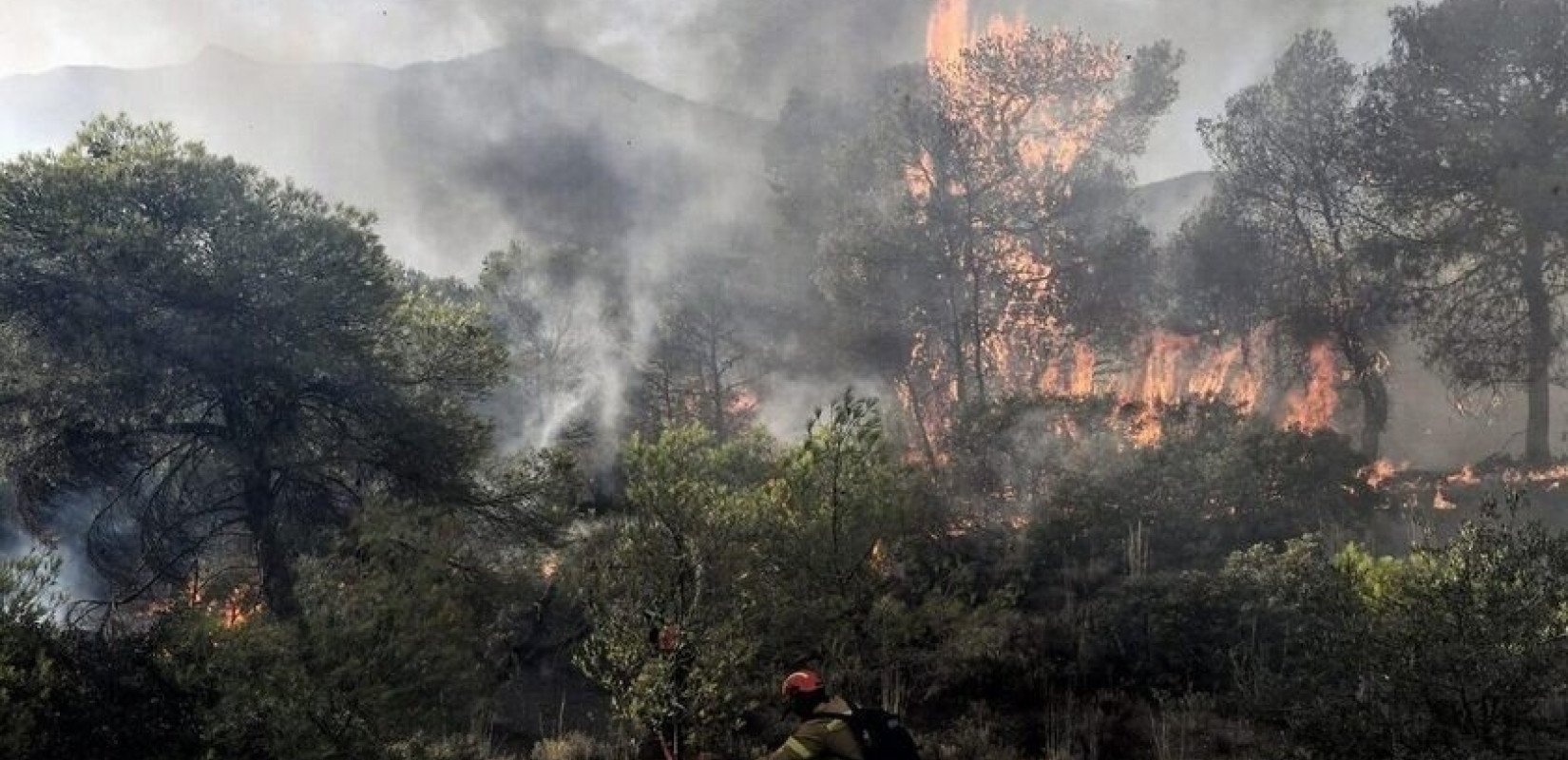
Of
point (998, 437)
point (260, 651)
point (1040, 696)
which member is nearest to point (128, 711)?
point (260, 651)

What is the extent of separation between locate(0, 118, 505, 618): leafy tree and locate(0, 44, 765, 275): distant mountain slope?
64.4 metres

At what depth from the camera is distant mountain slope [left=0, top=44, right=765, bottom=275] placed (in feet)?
359

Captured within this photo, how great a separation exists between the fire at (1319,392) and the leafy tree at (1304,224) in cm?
106

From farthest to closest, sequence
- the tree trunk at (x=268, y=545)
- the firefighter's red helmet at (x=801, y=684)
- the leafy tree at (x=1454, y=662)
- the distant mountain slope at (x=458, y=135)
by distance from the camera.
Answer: the distant mountain slope at (x=458, y=135)
the tree trunk at (x=268, y=545)
the leafy tree at (x=1454, y=662)
the firefighter's red helmet at (x=801, y=684)

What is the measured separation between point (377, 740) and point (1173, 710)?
12.1 meters

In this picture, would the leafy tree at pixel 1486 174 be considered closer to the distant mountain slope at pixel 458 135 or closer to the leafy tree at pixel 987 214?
the leafy tree at pixel 987 214

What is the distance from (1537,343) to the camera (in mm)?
27047

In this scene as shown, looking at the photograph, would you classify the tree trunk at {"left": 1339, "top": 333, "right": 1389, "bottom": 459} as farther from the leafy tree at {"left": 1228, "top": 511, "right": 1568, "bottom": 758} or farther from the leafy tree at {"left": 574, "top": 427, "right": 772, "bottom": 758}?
the leafy tree at {"left": 574, "top": 427, "right": 772, "bottom": 758}

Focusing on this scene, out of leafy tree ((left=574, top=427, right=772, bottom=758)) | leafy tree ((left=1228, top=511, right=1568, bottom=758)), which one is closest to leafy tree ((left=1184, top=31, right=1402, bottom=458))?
leafy tree ((left=1228, top=511, right=1568, bottom=758))

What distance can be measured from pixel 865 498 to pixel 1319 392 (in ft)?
94.0

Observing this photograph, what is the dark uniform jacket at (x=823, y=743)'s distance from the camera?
5785 mm

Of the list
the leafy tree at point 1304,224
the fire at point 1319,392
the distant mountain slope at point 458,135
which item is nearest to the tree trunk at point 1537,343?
the leafy tree at point 1304,224

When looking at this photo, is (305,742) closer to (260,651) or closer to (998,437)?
(260,651)

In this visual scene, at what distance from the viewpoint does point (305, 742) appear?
9523 millimetres
